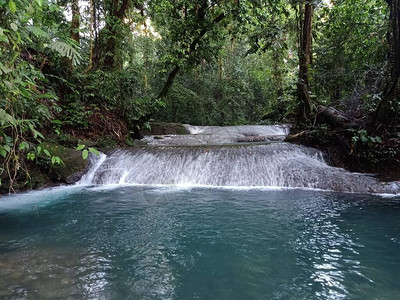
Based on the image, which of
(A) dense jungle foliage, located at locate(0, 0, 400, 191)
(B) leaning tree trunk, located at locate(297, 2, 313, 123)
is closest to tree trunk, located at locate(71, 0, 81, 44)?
(A) dense jungle foliage, located at locate(0, 0, 400, 191)

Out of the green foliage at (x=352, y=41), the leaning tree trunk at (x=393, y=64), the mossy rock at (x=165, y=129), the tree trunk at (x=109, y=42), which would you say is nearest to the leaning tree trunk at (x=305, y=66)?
the green foliage at (x=352, y=41)

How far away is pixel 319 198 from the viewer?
5.32m

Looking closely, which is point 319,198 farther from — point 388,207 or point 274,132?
point 274,132

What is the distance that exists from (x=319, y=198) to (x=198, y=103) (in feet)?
46.4

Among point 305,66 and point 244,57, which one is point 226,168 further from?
point 305,66

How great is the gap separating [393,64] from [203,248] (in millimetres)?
5473

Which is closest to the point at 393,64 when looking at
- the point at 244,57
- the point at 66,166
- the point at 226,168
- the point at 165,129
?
the point at 244,57

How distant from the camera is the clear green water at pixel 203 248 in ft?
7.79

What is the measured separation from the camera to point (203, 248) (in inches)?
126

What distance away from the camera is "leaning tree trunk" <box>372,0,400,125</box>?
505cm

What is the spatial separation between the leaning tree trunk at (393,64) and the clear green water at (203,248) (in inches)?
84.2

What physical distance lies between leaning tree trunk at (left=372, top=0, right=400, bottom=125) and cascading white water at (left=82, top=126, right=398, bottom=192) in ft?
5.35

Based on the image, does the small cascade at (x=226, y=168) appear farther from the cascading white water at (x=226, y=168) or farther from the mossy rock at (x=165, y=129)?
the mossy rock at (x=165, y=129)

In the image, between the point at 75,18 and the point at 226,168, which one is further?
the point at 75,18
